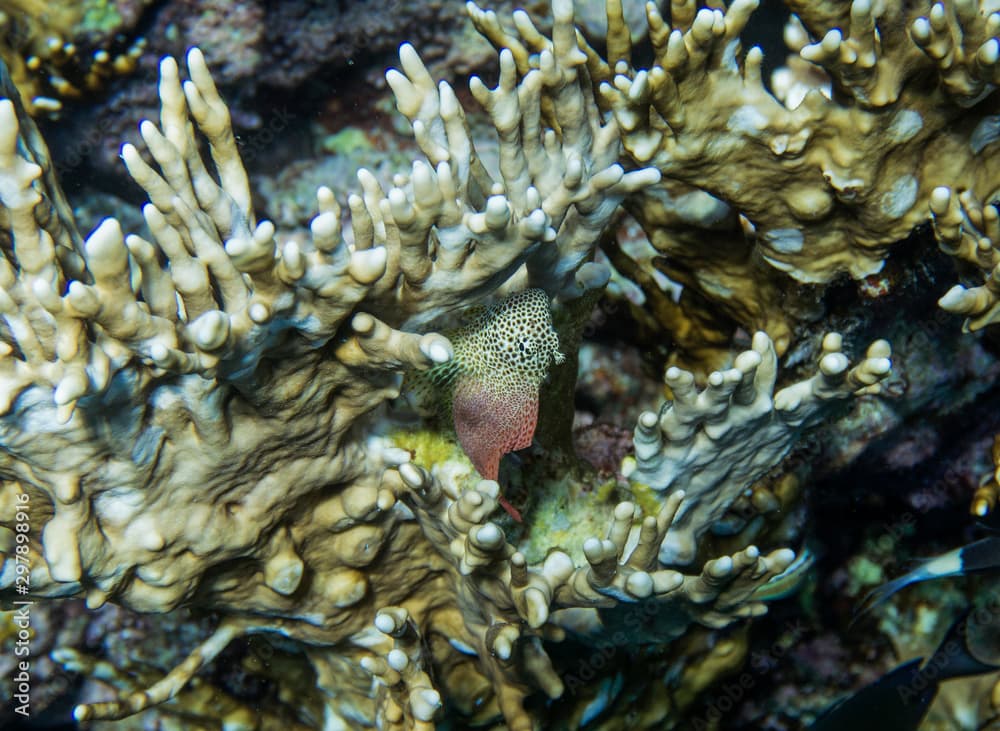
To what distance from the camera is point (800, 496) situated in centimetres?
278

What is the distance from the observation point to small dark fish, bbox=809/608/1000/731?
2.85m

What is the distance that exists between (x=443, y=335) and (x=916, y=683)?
2.73m

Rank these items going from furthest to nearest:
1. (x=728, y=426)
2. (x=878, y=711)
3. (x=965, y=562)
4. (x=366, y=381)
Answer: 1. (x=878, y=711)
2. (x=965, y=562)
3. (x=728, y=426)
4. (x=366, y=381)

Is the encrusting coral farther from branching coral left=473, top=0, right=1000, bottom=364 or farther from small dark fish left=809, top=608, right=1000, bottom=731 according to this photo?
small dark fish left=809, top=608, right=1000, bottom=731

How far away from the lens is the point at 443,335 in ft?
6.54

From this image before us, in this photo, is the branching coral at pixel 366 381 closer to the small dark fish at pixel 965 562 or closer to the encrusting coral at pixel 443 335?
the encrusting coral at pixel 443 335

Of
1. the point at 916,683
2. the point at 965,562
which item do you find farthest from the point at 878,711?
the point at 965,562

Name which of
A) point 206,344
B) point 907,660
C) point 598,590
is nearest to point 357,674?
point 598,590

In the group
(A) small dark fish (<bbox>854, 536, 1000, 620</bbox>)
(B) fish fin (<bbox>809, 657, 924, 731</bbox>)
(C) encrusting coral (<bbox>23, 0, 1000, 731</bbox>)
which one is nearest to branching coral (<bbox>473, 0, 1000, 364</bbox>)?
(C) encrusting coral (<bbox>23, 0, 1000, 731</bbox>)

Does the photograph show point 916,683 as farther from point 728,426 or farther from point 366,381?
point 366,381

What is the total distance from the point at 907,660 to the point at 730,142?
2.83 meters

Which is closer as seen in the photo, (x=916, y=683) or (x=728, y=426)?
(x=728, y=426)

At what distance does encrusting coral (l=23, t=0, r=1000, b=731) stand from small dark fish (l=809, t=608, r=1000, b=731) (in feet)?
3.46

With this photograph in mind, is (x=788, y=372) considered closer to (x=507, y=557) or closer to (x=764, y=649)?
(x=507, y=557)
